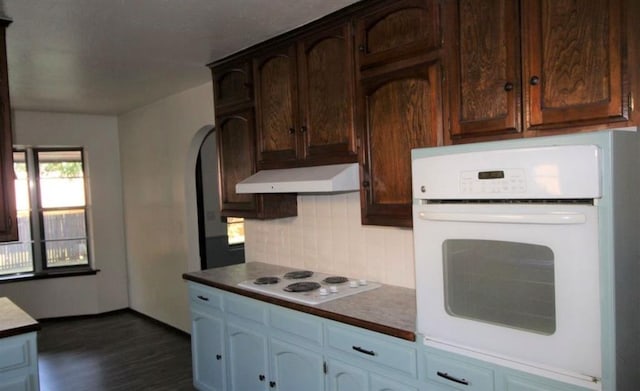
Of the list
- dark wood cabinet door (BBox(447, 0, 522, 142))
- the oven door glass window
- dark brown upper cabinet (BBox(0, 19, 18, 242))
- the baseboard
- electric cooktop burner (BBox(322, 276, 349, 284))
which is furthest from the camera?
the baseboard

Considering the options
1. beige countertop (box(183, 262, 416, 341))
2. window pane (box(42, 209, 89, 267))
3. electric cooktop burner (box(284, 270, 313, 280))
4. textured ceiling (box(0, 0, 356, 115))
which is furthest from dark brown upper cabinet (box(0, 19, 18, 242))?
window pane (box(42, 209, 89, 267))

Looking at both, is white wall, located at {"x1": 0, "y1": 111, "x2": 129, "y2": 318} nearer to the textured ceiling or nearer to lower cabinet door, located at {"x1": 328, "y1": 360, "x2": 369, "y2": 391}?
the textured ceiling

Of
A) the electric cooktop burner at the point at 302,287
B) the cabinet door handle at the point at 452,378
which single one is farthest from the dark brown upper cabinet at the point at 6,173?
the cabinet door handle at the point at 452,378

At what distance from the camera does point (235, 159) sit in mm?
3480

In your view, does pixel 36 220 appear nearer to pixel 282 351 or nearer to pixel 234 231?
pixel 234 231

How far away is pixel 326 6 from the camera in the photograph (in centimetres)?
250

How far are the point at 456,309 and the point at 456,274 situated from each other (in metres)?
0.13

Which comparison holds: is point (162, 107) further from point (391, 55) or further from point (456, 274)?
point (456, 274)

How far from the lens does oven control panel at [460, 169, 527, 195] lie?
1.50 m

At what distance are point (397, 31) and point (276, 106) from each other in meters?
1.03

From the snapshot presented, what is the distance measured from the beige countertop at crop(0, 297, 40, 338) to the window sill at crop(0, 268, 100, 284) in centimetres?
306

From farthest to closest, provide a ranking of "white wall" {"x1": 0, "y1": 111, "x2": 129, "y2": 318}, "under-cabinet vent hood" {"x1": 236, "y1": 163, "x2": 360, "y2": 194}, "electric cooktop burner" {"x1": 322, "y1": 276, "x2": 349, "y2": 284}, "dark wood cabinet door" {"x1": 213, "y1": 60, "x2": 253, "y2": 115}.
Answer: "white wall" {"x1": 0, "y1": 111, "x2": 129, "y2": 318}
"dark wood cabinet door" {"x1": 213, "y1": 60, "x2": 253, "y2": 115}
"electric cooktop burner" {"x1": 322, "y1": 276, "x2": 349, "y2": 284}
"under-cabinet vent hood" {"x1": 236, "y1": 163, "x2": 360, "y2": 194}

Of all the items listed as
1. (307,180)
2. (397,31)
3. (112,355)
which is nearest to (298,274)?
(307,180)

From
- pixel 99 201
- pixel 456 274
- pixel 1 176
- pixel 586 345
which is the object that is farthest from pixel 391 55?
pixel 99 201
